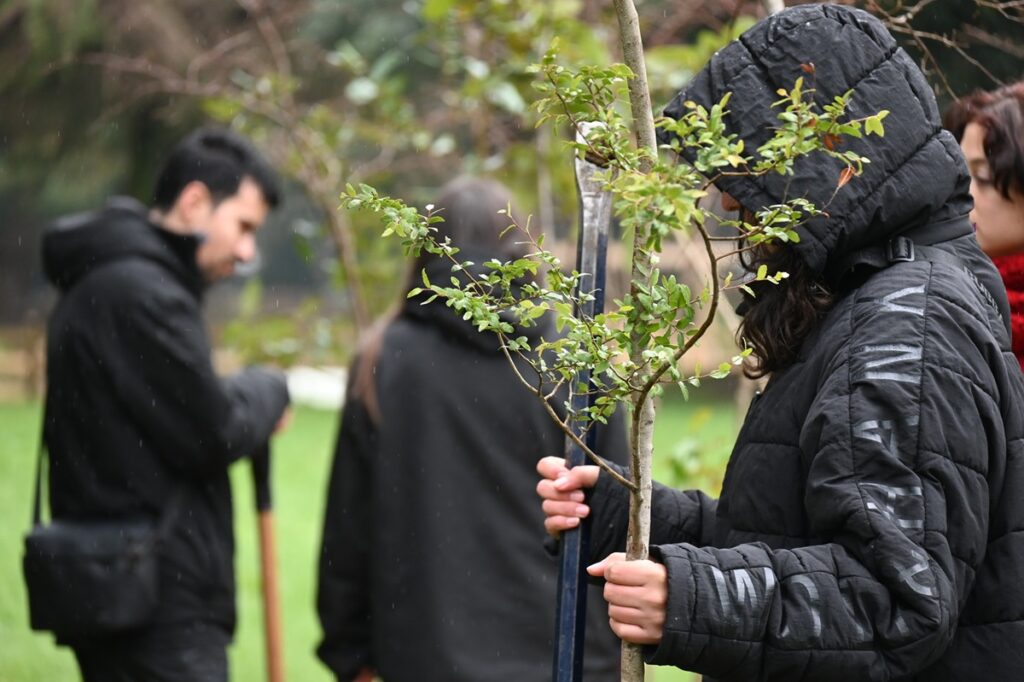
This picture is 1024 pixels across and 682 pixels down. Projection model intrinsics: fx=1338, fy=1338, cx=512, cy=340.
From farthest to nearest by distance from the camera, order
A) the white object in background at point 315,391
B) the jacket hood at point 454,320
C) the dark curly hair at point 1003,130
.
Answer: the white object in background at point 315,391, the jacket hood at point 454,320, the dark curly hair at point 1003,130

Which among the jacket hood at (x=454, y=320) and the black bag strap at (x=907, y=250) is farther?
the jacket hood at (x=454, y=320)

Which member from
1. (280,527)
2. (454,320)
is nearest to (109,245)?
(454,320)

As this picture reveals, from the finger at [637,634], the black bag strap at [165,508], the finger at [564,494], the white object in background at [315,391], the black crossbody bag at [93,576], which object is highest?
the finger at [564,494]

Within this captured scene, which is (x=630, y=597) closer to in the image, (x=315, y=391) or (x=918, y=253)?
(x=918, y=253)

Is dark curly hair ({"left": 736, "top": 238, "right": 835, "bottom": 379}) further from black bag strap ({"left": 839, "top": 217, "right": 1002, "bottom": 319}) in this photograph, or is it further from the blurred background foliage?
the blurred background foliage

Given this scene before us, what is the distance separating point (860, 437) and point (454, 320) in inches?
79.7

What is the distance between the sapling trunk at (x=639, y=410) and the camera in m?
1.67

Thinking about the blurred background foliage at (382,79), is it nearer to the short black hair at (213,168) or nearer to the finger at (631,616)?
the short black hair at (213,168)

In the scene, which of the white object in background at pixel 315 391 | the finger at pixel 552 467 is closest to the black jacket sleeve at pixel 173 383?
the finger at pixel 552 467

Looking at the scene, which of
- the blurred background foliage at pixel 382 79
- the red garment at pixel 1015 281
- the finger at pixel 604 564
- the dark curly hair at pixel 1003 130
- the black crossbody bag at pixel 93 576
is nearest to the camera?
the finger at pixel 604 564

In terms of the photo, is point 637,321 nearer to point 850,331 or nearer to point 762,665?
point 850,331

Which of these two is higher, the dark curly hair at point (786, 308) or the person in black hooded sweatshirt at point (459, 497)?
the dark curly hair at point (786, 308)

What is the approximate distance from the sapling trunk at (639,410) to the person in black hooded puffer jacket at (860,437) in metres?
0.04

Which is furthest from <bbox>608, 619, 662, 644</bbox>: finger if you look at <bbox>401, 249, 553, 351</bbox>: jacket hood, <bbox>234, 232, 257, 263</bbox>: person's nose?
<bbox>234, 232, 257, 263</bbox>: person's nose
